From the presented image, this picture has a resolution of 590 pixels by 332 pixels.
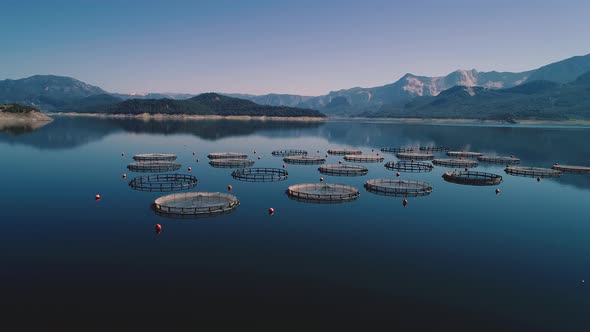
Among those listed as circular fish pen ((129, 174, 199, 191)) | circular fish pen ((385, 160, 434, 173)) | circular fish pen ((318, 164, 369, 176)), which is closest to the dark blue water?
circular fish pen ((129, 174, 199, 191))

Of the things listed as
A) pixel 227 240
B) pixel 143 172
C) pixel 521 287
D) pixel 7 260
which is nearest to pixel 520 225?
pixel 521 287

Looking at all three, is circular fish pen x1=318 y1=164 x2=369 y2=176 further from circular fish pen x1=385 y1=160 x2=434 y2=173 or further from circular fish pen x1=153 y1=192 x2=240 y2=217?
circular fish pen x1=153 y1=192 x2=240 y2=217

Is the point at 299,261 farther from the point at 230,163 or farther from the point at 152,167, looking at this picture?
the point at 230,163

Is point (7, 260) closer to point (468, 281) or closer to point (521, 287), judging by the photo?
point (468, 281)

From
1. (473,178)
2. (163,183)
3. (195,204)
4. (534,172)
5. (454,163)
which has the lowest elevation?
(195,204)

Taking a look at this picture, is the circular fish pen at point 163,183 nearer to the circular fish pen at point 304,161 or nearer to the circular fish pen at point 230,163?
the circular fish pen at point 230,163

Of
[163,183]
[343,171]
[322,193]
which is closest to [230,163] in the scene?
[163,183]
